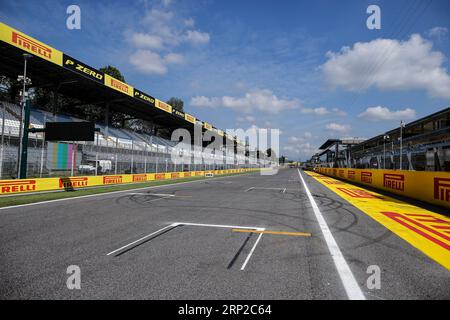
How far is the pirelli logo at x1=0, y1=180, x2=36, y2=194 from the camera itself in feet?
41.0

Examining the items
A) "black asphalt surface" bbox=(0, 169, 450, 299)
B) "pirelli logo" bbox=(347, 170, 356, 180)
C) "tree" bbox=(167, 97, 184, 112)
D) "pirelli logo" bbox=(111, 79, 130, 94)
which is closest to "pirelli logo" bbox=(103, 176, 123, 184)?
"pirelli logo" bbox=(111, 79, 130, 94)

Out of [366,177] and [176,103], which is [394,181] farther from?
[176,103]

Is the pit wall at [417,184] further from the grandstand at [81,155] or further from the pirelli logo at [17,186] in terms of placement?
the grandstand at [81,155]

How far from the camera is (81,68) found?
24.0 metres

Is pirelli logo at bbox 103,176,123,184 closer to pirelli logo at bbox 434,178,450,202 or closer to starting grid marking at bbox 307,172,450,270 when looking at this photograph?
starting grid marking at bbox 307,172,450,270

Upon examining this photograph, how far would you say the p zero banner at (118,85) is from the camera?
90.8 feet

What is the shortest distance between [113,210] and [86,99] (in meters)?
29.3

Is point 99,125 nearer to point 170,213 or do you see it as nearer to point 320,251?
point 170,213

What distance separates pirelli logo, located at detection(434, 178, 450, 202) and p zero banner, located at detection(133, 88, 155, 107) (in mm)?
29377

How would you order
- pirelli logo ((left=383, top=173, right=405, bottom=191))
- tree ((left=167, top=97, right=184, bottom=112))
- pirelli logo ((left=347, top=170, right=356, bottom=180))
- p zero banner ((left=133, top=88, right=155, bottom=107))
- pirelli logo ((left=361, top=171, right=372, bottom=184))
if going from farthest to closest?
tree ((left=167, top=97, right=184, bottom=112))
p zero banner ((left=133, top=88, right=155, bottom=107))
pirelli logo ((left=347, top=170, right=356, bottom=180))
pirelli logo ((left=361, top=171, right=372, bottom=184))
pirelli logo ((left=383, top=173, right=405, bottom=191))

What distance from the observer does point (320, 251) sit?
4.77 metres

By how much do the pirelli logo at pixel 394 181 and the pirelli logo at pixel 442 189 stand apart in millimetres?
3315
